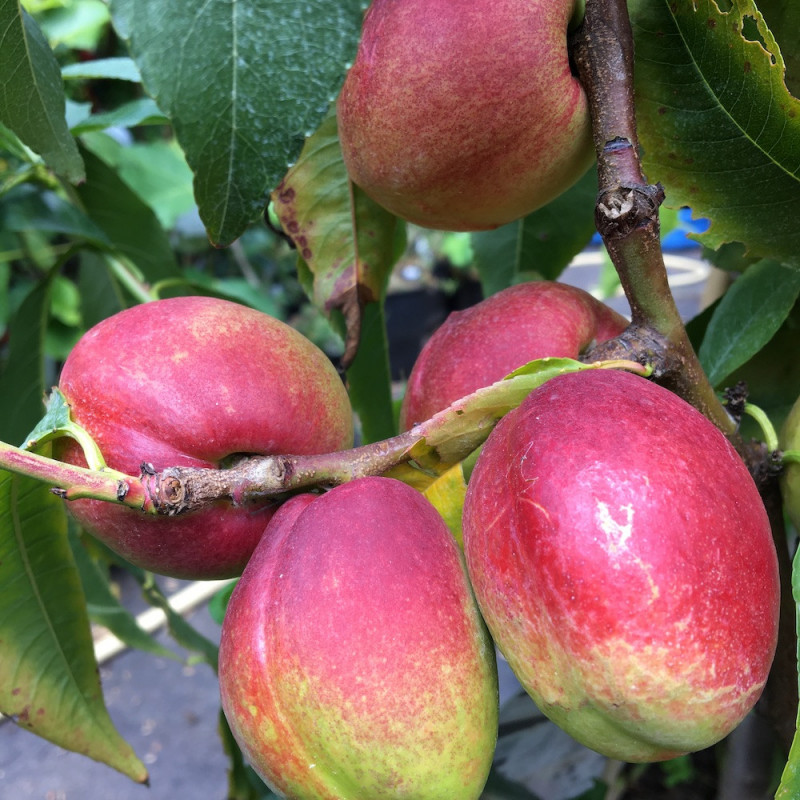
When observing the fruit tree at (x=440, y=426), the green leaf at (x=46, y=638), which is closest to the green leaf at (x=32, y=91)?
the fruit tree at (x=440, y=426)

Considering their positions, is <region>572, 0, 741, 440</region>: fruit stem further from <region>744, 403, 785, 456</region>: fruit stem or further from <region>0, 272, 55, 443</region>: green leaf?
<region>0, 272, 55, 443</region>: green leaf

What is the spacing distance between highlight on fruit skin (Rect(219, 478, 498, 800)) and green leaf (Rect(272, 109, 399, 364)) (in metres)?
0.27

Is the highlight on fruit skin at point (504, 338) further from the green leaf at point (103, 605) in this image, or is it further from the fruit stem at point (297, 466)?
the green leaf at point (103, 605)

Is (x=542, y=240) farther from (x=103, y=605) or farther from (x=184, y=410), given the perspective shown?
(x=103, y=605)

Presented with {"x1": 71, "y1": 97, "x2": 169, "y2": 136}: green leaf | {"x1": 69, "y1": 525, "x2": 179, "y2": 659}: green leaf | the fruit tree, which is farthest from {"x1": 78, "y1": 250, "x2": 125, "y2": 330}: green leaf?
the fruit tree

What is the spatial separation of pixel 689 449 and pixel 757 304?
0.96 ft

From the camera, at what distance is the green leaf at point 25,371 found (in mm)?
→ 991

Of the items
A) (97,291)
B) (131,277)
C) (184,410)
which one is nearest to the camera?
(184,410)

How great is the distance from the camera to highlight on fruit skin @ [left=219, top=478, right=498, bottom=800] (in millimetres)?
422

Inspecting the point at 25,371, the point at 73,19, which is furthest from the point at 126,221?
the point at 73,19

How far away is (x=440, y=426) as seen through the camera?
50 centimetres

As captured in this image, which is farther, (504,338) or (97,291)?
(97,291)

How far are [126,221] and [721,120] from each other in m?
0.77

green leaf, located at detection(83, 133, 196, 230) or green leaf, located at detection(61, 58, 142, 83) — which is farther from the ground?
green leaf, located at detection(61, 58, 142, 83)
